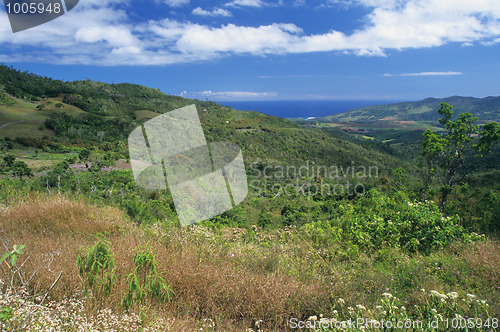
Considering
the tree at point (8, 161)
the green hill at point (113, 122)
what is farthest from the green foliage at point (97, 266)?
the green hill at point (113, 122)

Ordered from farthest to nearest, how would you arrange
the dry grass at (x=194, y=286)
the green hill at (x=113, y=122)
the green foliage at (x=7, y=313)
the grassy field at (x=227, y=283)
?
the green hill at (x=113, y=122) → the dry grass at (x=194, y=286) → the grassy field at (x=227, y=283) → the green foliage at (x=7, y=313)

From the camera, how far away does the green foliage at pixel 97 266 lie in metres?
2.01

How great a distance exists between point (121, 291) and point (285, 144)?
5428 centimetres

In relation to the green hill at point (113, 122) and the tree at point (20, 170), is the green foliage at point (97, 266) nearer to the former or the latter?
the tree at point (20, 170)

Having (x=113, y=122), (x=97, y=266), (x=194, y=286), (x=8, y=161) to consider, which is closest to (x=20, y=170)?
(x=8, y=161)

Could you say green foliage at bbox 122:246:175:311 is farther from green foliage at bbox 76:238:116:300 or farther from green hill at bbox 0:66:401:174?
green hill at bbox 0:66:401:174

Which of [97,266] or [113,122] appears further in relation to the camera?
[113,122]

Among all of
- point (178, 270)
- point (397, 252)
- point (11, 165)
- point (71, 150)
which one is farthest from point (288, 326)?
point (71, 150)

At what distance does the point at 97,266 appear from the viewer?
6.89ft

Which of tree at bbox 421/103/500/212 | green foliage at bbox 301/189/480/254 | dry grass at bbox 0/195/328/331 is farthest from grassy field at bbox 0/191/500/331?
tree at bbox 421/103/500/212

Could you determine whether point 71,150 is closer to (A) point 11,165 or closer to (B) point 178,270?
(A) point 11,165

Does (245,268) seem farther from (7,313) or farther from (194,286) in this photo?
(7,313)

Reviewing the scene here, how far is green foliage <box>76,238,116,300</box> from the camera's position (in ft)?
6.59

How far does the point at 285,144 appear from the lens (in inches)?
2183
